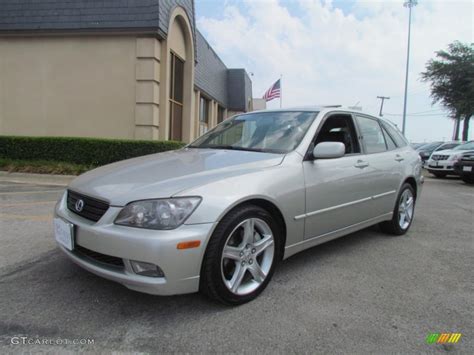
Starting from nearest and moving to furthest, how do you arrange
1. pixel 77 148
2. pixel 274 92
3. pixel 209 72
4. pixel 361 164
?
1. pixel 361 164
2. pixel 77 148
3. pixel 209 72
4. pixel 274 92

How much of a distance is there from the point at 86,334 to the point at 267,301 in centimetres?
126

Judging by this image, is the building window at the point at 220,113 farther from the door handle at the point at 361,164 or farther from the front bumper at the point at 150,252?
the front bumper at the point at 150,252

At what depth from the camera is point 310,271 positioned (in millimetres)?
3201

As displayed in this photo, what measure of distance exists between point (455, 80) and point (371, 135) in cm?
3335

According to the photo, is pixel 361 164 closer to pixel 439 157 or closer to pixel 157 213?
pixel 157 213

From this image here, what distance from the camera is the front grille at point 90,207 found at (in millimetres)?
2352

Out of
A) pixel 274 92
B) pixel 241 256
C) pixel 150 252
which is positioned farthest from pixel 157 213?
pixel 274 92

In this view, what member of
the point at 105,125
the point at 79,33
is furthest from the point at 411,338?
the point at 79,33

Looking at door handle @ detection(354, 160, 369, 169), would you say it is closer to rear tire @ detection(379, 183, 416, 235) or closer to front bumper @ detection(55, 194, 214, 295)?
rear tire @ detection(379, 183, 416, 235)

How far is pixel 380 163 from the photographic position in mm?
3951

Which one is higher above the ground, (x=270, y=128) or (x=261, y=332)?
(x=270, y=128)

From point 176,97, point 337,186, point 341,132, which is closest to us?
point 337,186

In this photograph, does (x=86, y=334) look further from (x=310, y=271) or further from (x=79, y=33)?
(x=79, y=33)

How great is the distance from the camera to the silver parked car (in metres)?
2.18
